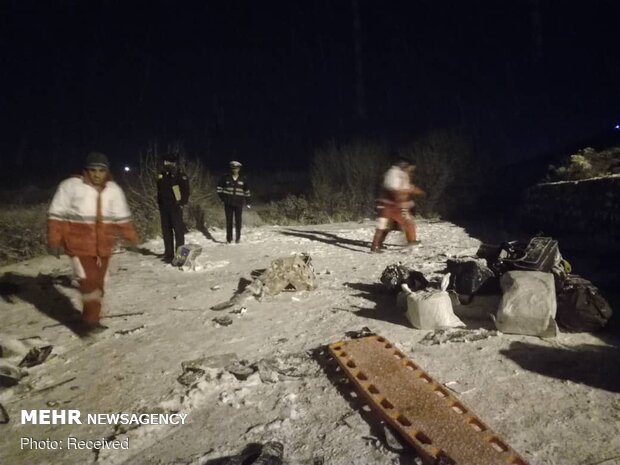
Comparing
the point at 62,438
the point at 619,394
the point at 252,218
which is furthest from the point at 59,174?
the point at 619,394

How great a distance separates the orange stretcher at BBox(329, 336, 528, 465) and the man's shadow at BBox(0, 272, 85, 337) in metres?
3.17

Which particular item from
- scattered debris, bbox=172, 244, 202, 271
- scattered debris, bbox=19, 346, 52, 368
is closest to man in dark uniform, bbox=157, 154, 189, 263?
scattered debris, bbox=172, 244, 202, 271

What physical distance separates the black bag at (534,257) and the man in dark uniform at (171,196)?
18.2 feet

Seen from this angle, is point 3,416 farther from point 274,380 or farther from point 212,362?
point 274,380

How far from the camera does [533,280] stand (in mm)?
3541

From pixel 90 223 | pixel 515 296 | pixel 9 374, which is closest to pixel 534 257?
pixel 515 296

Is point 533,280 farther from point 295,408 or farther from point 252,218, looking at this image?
point 252,218

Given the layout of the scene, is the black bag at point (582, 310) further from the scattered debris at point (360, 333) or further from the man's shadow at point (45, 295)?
the man's shadow at point (45, 295)

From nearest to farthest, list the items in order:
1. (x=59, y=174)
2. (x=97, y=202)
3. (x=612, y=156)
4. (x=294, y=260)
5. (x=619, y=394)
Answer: (x=619, y=394) < (x=97, y=202) < (x=294, y=260) < (x=612, y=156) < (x=59, y=174)

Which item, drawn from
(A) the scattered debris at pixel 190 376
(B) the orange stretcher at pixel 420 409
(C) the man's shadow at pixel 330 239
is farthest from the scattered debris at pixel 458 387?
(C) the man's shadow at pixel 330 239

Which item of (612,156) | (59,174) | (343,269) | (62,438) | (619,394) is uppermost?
(59,174)

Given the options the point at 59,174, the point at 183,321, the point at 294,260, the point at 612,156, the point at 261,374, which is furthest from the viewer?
the point at 59,174

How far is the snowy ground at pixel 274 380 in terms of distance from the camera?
237 cm

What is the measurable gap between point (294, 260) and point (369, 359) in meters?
2.47
